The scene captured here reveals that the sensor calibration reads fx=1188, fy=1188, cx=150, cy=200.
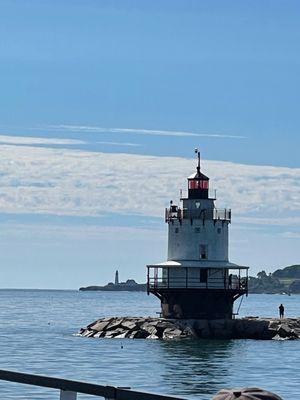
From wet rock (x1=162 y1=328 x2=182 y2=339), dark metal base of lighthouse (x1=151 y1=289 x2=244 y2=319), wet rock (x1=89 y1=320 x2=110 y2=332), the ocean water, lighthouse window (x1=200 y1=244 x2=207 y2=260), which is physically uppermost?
lighthouse window (x1=200 y1=244 x2=207 y2=260)

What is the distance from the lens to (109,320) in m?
81.4

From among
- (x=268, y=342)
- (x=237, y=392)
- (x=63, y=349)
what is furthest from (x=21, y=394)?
(x=268, y=342)

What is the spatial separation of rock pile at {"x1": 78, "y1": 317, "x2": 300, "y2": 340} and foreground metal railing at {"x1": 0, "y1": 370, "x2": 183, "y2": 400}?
61.5m

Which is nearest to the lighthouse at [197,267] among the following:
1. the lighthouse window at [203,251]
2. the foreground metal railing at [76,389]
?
the lighthouse window at [203,251]

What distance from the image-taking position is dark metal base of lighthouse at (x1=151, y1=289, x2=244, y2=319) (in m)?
73.0

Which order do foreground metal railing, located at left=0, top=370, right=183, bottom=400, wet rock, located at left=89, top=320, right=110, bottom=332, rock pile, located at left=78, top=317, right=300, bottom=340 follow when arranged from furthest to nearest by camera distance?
wet rock, located at left=89, top=320, right=110, bottom=332
rock pile, located at left=78, top=317, right=300, bottom=340
foreground metal railing, located at left=0, top=370, right=183, bottom=400

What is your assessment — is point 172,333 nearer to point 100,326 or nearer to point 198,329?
point 198,329

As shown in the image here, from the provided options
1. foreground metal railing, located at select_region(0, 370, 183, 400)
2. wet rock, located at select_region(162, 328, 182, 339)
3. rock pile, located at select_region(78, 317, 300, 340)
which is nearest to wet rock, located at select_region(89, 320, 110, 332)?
rock pile, located at select_region(78, 317, 300, 340)

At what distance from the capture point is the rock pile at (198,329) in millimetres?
72750

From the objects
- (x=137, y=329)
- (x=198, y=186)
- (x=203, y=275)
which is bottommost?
(x=137, y=329)

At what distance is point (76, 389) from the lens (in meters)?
9.70

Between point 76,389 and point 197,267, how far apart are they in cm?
6357

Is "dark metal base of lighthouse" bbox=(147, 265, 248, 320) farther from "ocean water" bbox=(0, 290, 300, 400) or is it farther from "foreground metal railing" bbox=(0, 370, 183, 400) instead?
"foreground metal railing" bbox=(0, 370, 183, 400)

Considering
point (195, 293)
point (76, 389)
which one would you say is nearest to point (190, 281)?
point (195, 293)
